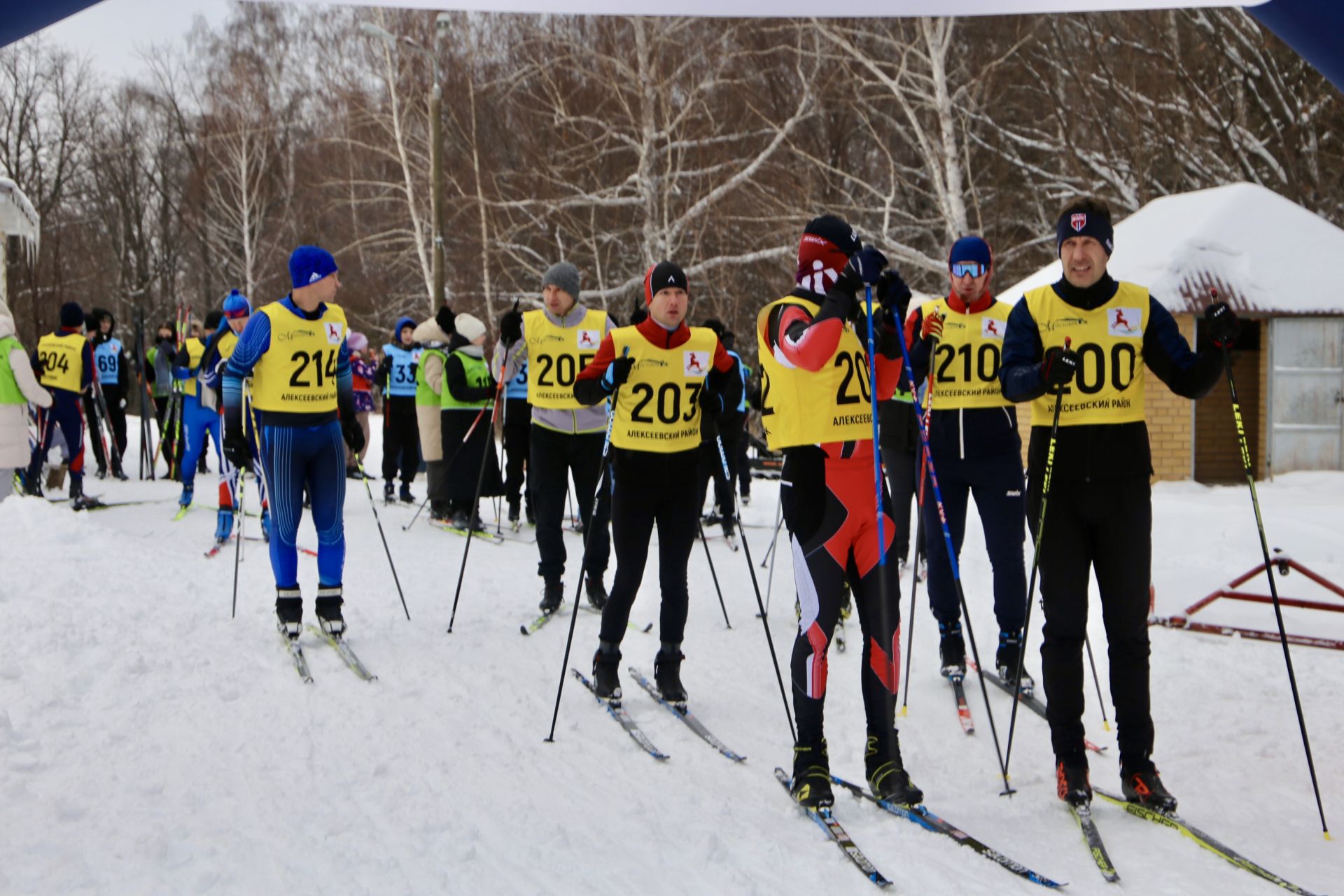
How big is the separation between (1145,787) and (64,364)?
37.9 ft

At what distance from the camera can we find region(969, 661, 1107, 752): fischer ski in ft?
15.2

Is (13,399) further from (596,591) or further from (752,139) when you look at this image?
(752,139)

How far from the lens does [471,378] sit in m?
10.6

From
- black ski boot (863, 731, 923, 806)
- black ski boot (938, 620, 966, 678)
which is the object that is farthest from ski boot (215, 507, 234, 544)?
black ski boot (863, 731, 923, 806)

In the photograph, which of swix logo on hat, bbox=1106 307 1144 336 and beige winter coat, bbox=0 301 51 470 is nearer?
swix logo on hat, bbox=1106 307 1144 336

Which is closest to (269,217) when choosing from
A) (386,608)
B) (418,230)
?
(418,230)

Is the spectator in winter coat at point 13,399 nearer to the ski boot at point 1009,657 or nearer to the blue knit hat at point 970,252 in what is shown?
the blue knit hat at point 970,252

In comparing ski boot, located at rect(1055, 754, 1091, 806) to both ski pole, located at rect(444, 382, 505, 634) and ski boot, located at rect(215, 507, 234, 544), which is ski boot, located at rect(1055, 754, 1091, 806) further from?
ski boot, located at rect(215, 507, 234, 544)

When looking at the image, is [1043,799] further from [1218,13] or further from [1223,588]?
[1218,13]

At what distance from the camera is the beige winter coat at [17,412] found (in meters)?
9.77

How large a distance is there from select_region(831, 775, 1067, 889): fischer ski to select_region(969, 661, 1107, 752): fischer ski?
978mm

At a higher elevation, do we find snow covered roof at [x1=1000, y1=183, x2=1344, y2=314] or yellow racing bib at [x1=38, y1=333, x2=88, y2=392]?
snow covered roof at [x1=1000, y1=183, x2=1344, y2=314]

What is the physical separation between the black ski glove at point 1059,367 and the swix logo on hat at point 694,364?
1801 mm

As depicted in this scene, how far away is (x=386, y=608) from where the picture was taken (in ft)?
23.9
